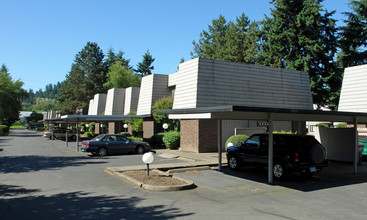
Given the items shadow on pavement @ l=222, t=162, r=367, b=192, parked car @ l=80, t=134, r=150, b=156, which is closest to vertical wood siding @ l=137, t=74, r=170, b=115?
parked car @ l=80, t=134, r=150, b=156

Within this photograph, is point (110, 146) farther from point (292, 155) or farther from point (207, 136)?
point (292, 155)

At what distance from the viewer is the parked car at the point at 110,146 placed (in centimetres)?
1989

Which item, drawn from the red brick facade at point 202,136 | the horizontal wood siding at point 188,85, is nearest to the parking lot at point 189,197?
the red brick facade at point 202,136

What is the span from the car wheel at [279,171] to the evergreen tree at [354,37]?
80.0 feet

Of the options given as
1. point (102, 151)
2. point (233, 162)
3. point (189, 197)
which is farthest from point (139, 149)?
point (189, 197)

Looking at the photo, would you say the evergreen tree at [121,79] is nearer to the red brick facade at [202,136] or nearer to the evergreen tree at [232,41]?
the evergreen tree at [232,41]

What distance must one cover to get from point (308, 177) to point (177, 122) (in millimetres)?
15312

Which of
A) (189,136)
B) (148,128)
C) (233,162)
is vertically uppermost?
(148,128)

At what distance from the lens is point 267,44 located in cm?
3469

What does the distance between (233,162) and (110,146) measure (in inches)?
373

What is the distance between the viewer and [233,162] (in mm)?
14039

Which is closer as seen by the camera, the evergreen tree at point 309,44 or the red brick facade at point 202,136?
the red brick facade at point 202,136

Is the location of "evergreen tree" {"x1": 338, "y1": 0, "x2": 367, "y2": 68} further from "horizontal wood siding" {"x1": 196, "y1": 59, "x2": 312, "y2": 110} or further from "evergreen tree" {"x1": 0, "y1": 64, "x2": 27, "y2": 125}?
"evergreen tree" {"x1": 0, "y1": 64, "x2": 27, "y2": 125}

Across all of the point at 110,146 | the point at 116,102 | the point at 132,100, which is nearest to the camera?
the point at 110,146
